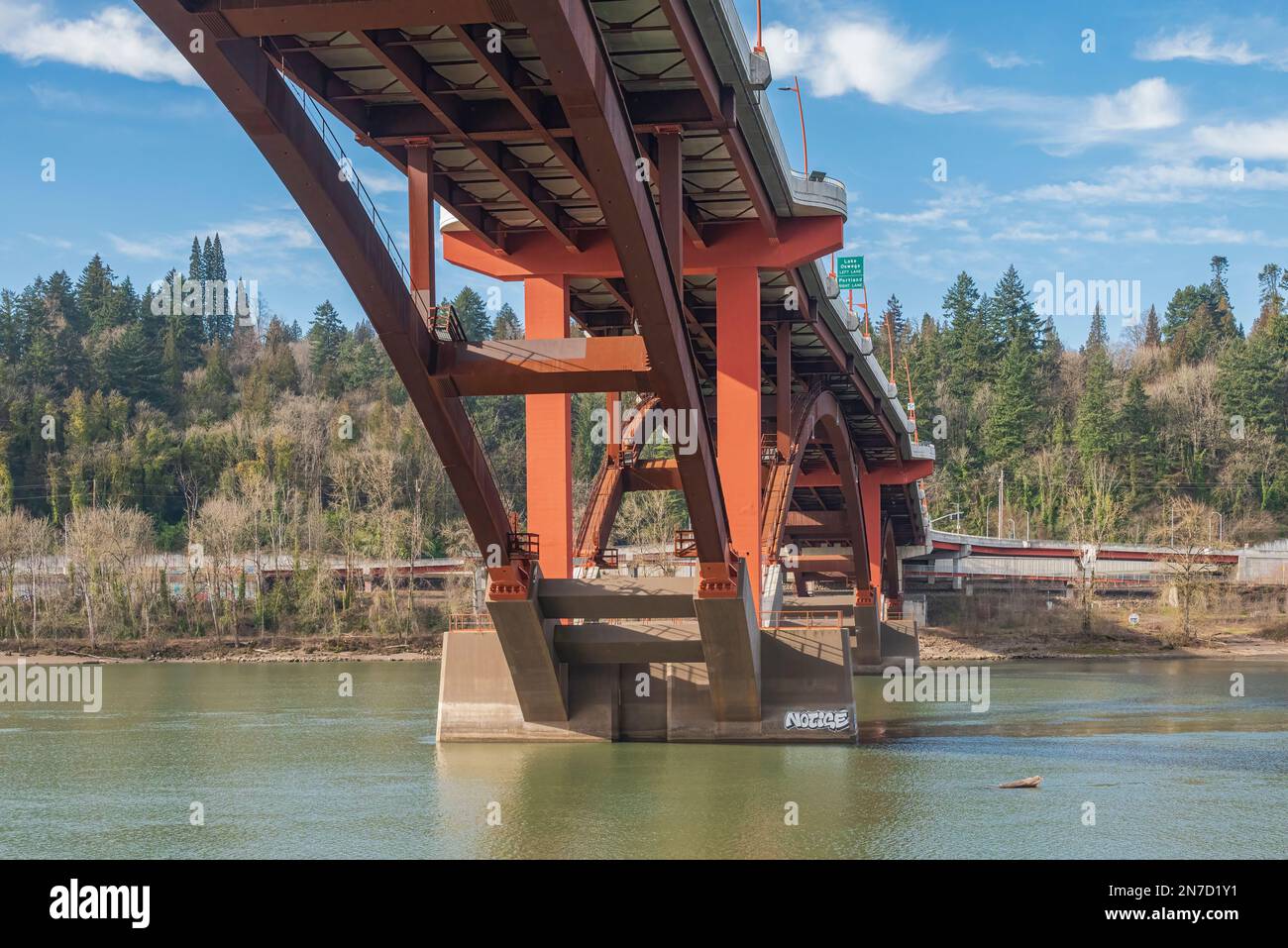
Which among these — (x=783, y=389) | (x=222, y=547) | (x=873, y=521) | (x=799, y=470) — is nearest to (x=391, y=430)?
(x=222, y=547)

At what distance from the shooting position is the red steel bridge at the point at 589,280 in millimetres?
18891

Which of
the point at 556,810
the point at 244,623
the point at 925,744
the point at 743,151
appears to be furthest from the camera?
the point at 244,623

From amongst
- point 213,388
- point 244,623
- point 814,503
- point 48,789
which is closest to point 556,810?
point 48,789

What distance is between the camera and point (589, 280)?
36.2m

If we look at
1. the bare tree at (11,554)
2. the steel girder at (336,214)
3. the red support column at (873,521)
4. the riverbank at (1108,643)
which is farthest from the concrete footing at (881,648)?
the bare tree at (11,554)

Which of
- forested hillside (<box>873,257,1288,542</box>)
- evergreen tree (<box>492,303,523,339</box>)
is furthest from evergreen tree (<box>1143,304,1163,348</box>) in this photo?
evergreen tree (<box>492,303,523,339</box>)

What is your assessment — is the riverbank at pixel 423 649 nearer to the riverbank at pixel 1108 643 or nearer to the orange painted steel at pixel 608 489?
the riverbank at pixel 1108 643

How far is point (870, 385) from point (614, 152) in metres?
34.8

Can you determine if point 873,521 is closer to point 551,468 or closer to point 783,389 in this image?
point 783,389

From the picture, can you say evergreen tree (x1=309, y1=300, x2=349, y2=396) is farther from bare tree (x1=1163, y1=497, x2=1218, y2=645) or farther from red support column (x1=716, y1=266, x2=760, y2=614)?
red support column (x1=716, y1=266, x2=760, y2=614)

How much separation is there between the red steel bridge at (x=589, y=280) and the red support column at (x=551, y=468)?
0.23ft

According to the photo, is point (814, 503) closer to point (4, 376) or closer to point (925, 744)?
point (925, 744)

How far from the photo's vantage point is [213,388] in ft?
392

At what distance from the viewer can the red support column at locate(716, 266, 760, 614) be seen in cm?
3203
